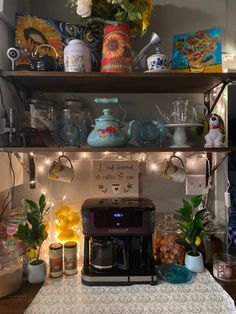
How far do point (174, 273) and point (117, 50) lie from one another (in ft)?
3.29

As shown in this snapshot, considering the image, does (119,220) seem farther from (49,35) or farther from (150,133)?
(49,35)

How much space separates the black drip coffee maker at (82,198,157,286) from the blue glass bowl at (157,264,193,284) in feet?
0.22

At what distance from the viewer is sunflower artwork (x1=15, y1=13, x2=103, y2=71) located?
1146 millimetres

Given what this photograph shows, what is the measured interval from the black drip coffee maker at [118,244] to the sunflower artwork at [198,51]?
711 mm

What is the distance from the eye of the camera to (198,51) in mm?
1224

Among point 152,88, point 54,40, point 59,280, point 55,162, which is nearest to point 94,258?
point 59,280

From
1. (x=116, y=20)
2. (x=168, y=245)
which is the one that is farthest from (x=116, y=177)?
(x=116, y=20)

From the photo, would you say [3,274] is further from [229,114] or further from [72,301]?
[229,114]

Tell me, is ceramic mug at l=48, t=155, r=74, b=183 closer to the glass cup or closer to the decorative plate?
the decorative plate

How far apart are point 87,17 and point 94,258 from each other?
1.08m

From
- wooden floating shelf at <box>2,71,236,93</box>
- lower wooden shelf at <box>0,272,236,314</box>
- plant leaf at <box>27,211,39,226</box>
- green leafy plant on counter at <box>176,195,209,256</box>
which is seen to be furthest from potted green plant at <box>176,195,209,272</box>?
plant leaf at <box>27,211,39,226</box>

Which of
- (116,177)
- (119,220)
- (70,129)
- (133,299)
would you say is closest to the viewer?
(133,299)

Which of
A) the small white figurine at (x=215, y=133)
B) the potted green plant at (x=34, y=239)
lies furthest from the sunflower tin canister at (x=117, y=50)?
the potted green plant at (x=34, y=239)

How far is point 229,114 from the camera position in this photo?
1.44 meters
